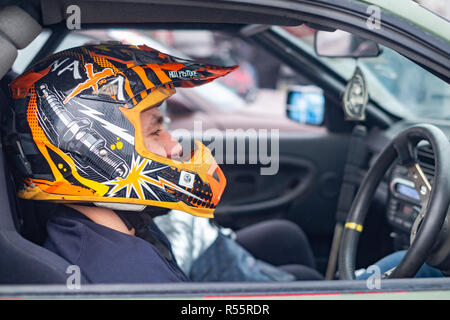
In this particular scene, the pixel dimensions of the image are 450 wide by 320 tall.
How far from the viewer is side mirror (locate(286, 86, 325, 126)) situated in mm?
3213

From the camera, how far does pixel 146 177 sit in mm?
1409

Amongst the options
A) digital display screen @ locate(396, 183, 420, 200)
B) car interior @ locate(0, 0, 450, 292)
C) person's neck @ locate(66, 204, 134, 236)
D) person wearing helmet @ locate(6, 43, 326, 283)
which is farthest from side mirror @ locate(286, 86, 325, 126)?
person's neck @ locate(66, 204, 134, 236)

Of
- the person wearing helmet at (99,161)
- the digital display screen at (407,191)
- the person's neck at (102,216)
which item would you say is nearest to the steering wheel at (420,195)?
the digital display screen at (407,191)

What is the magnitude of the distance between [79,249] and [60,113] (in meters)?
0.37

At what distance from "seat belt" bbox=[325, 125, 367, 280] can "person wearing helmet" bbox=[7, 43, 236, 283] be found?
134cm

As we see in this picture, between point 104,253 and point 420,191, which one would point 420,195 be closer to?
point 420,191

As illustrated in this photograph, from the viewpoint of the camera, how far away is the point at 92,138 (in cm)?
137

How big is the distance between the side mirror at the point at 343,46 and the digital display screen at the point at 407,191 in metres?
0.58

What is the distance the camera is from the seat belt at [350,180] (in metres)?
2.65

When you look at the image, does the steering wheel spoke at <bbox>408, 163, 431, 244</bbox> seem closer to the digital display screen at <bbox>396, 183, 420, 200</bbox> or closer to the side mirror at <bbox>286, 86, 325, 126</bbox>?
the digital display screen at <bbox>396, 183, 420, 200</bbox>

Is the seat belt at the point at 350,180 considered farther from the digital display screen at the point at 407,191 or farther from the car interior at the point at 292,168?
the digital display screen at the point at 407,191

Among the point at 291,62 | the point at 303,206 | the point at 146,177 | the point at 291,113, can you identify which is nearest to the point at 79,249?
the point at 146,177
